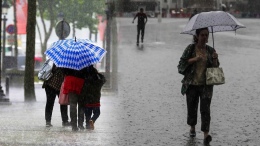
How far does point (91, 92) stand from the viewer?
11883 millimetres

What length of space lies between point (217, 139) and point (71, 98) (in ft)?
7.65

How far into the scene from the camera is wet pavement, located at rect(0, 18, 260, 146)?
10.6 m

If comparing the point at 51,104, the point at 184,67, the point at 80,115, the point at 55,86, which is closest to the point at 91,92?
the point at 80,115

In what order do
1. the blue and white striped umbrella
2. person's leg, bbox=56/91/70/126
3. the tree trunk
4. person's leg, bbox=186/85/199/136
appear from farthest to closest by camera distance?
1. the tree trunk
2. person's leg, bbox=56/91/70/126
3. the blue and white striped umbrella
4. person's leg, bbox=186/85/199/136

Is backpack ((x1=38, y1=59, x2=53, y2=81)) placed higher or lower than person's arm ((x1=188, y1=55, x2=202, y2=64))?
lower

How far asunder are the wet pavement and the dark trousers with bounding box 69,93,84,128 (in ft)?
0.79

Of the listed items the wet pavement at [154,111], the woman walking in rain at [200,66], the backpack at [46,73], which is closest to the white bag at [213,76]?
the woman walking in rain at [200,66]

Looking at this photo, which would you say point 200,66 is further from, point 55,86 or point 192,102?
point 55,86

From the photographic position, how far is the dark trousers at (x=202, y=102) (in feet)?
34.0

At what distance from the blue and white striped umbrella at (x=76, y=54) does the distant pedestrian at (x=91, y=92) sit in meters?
0.22

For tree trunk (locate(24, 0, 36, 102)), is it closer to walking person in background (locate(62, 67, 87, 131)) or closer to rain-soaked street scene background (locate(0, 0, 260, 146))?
rain-soaked street scene background (locate(0, 0, 260, 146))

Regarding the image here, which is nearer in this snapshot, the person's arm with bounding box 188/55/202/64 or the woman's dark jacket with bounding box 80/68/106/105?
the person's arm with bounding box 188/55/202/64

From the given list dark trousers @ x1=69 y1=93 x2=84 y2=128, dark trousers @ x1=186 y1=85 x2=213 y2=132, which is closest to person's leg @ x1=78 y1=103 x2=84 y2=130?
dark trousers @ x1=69 y1=93 x2=84 y2=128

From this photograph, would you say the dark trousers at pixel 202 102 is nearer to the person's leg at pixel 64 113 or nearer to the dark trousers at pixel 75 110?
the dark trousers at pixel 75 110
